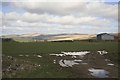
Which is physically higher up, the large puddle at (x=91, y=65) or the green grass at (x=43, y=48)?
the green grass at (x=43, y=48)

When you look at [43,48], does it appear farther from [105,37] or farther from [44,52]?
[105,37]

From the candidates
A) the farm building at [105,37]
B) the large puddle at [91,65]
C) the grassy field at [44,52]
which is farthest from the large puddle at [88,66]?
the farm building at [105,37]

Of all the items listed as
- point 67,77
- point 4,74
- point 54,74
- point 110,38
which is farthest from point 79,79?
point 110,38

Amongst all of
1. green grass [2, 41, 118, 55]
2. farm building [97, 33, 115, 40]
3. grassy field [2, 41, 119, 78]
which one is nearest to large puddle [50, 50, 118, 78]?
grassy field [2, 41, 119, 78]

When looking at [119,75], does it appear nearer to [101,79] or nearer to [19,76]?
[101,79]

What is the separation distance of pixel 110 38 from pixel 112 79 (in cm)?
10528

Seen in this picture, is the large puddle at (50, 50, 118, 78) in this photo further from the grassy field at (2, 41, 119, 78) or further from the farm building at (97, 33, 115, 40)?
the farm building at (97, 33, 115, 40)

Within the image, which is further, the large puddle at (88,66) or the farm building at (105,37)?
the farm building at (105,37)

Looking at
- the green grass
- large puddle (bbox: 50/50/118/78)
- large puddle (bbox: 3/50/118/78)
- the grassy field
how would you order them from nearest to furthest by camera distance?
the grassy field
large puddle (bbox: 3/50/118/78)
large puddle (bbox: 50/50/118/78)
the green grass

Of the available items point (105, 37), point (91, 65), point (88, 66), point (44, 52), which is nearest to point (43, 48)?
point (44, 52)

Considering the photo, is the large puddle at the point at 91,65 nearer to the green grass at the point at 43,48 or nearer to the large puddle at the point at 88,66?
the large puddle at the point at 88,66

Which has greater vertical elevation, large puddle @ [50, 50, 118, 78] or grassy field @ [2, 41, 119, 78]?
grassy field @ [2, 41, 119, 78]

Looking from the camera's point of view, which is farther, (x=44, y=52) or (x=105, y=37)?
(x=105, y=37)

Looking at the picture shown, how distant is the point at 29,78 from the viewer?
19.2 metres
